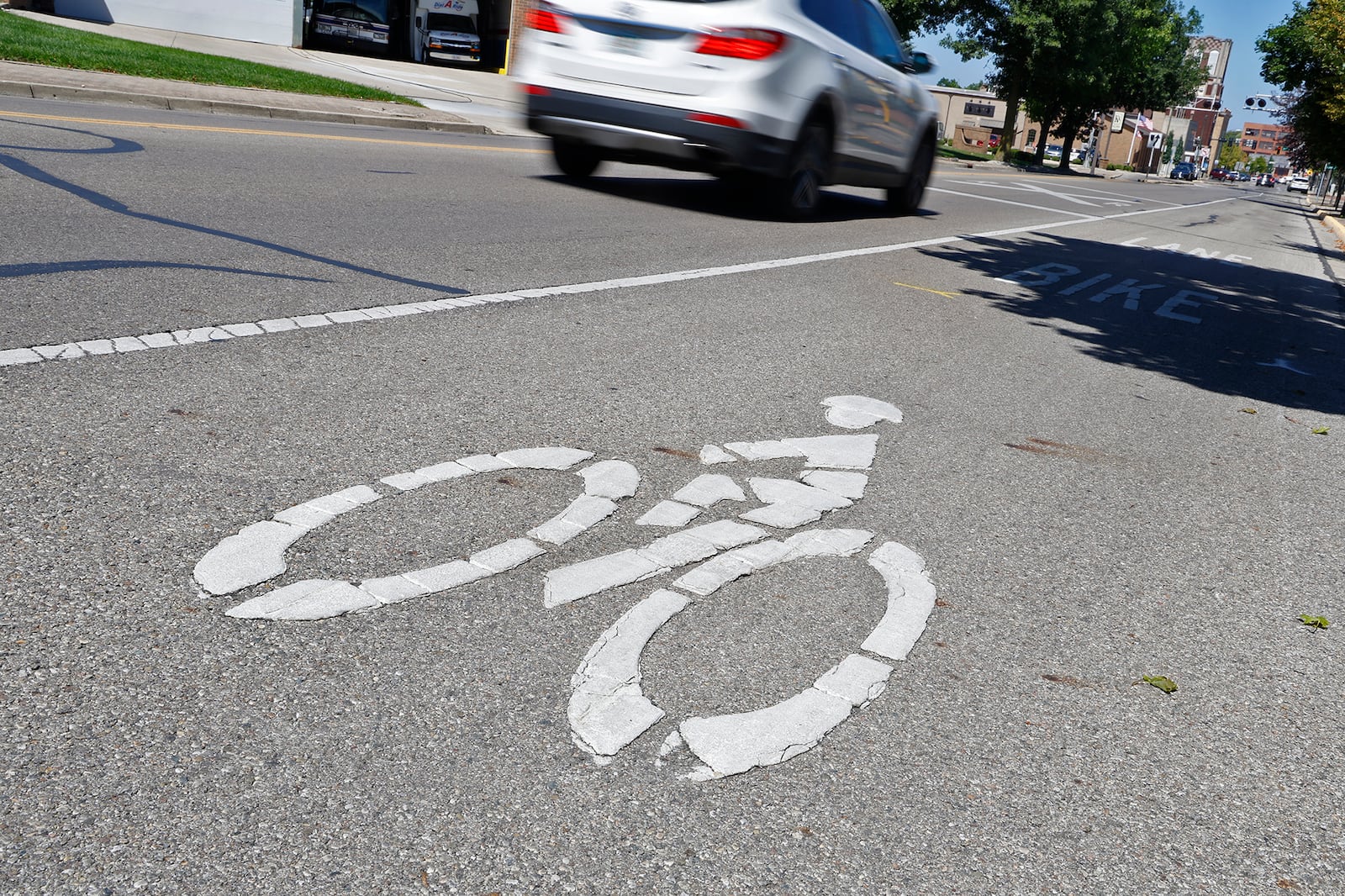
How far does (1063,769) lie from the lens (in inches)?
90.4

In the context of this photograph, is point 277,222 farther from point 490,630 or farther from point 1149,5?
→ point 1149,5

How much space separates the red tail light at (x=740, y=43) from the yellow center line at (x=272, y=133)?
14.7 feet

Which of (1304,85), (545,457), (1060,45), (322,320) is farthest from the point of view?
(1060,45)

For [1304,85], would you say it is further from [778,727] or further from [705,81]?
[778,727]

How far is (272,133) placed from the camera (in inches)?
441

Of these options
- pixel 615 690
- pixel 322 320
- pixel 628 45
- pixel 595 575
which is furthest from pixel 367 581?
pixel 628 45

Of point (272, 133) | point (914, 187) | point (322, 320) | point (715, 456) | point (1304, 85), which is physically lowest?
point (715, 456)

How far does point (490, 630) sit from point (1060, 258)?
10482mm

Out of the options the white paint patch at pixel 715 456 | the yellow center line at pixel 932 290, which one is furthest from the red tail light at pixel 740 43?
the white paint patch at pixel 715 456

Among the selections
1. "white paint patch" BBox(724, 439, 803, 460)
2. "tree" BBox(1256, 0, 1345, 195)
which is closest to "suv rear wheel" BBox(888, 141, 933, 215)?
"white paint patch" BBox(724, 439, 803, 460)

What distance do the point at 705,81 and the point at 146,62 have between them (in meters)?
10.1

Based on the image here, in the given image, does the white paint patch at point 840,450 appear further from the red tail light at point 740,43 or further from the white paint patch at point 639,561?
the red tail light at point 740,43

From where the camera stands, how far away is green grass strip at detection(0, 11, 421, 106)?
14133mm

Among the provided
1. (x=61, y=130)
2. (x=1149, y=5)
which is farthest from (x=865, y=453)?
(x=1149, y=5)
